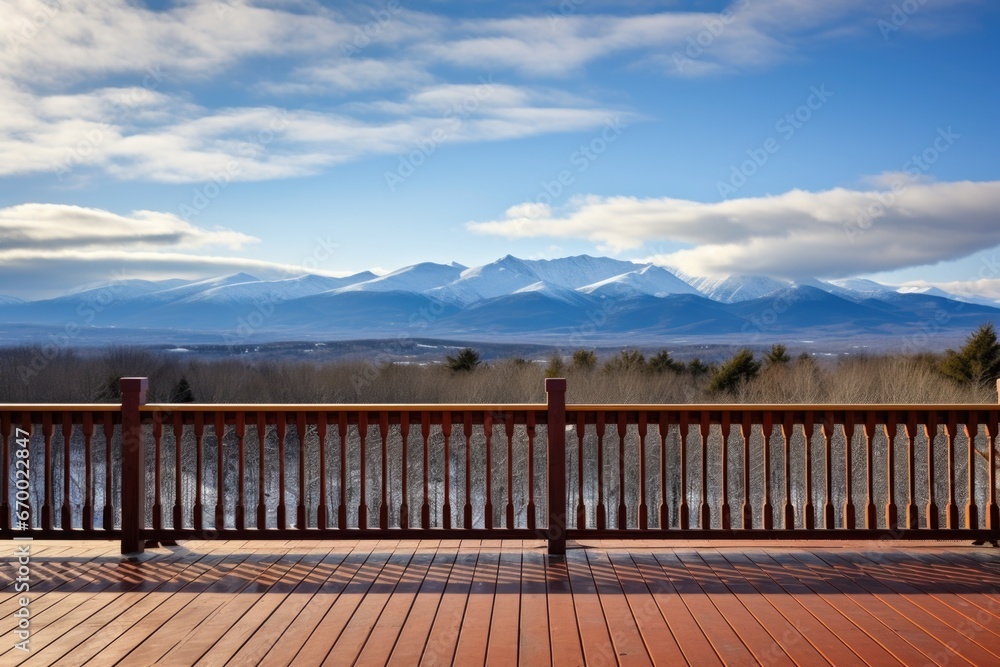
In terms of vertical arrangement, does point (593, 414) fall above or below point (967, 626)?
above

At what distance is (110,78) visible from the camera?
38.5ft

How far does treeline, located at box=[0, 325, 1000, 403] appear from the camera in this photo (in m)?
28.1

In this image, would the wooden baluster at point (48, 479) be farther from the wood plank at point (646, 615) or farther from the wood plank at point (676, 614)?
the wood plank at point (676, 614)

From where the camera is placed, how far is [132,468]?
4.51m

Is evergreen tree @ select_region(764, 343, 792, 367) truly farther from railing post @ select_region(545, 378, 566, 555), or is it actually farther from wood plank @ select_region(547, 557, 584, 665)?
wood plank @ select_region(547, 557, 584, 665)

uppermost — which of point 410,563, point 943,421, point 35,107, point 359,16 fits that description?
point 359,16

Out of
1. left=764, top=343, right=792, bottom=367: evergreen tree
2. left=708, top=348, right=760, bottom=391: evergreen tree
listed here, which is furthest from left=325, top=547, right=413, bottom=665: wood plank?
left=764, top=343, right=792, bottom=367: evergreen tree

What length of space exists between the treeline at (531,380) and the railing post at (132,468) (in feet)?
75.6

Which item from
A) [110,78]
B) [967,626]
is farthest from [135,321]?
[967,626]

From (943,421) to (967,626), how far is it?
1.73 m

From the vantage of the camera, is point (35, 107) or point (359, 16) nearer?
point (359, 16)

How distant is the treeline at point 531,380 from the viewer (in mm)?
28125

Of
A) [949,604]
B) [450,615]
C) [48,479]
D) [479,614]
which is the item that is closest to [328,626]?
[450,615]

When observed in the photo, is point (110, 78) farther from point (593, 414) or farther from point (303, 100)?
point (593, 414)
